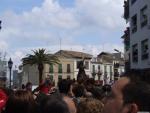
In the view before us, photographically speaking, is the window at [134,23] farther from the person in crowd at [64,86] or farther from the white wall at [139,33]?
the person in crowd at [64,86]

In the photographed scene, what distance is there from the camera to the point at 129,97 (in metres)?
3.14

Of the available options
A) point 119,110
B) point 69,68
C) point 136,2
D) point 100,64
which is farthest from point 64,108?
point 100,64

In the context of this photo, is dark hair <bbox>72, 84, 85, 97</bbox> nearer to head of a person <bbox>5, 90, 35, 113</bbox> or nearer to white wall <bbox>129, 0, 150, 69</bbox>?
head of a person <bbox>5, 90, 35, 113</bbox>

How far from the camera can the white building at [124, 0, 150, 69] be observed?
4262 cm

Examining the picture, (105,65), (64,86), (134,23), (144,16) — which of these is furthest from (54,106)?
(105,65)

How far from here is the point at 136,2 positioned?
47.7 metres

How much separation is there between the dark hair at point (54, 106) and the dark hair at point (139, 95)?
1059 mm

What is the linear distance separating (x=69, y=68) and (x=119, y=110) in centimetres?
12399

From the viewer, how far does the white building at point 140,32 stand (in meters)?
42.6

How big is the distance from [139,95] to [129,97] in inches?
2.4

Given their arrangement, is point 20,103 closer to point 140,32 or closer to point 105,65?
point 140,32

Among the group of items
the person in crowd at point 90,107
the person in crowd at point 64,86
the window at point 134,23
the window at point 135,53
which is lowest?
the person in crowd at point 90,107

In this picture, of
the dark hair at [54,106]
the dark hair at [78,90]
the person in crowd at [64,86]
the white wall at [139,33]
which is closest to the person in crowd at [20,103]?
the dark hair at [54,106]

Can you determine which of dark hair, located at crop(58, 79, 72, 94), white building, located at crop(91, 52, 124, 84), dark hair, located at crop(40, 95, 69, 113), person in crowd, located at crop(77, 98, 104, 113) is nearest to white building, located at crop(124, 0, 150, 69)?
dark hair, located at crop(58, 79, 72, 94)
